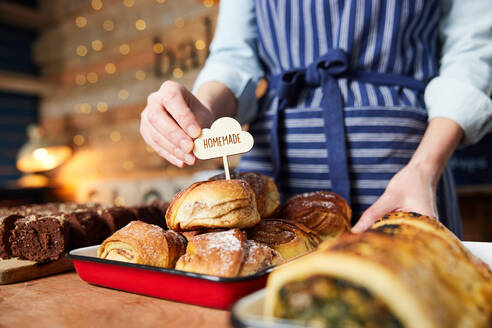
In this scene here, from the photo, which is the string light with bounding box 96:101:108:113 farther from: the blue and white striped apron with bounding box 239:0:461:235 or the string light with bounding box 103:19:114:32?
the blue and white striped apron with bounding box 239:0:461:235

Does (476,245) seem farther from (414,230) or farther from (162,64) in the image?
(162,64)

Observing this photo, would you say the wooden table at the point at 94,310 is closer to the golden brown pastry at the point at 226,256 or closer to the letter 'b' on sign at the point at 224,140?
the golden brown pastry at the point at 226,256

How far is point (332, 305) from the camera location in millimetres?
454

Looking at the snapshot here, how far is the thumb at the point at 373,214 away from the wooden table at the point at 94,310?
40 centimetres

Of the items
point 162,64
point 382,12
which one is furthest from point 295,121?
point 162,64

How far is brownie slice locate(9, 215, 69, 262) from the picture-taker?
107 centimetres

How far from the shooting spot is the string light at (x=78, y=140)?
15.1 feet

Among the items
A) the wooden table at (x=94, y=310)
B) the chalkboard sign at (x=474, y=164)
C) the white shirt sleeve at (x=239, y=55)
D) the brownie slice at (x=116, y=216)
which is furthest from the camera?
the chalkboard sign at (x=474, y=164)

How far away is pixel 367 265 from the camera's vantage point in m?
0.44

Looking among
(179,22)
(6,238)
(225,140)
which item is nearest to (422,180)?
(225,140)

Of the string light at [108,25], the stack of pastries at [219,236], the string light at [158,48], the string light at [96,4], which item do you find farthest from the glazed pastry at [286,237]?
the string light at [96,4]

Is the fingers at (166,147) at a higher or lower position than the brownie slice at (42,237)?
higher

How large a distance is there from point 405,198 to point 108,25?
13.3ft

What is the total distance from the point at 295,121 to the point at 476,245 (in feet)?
2.50
